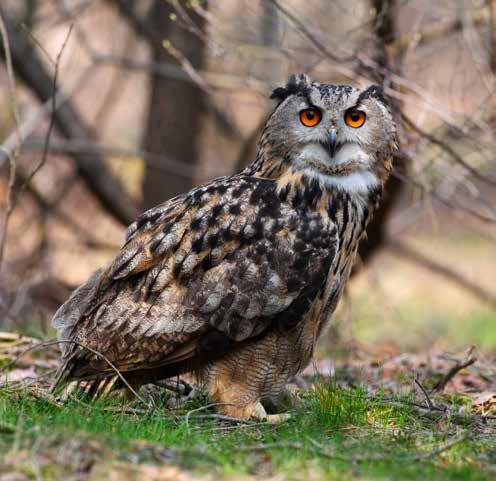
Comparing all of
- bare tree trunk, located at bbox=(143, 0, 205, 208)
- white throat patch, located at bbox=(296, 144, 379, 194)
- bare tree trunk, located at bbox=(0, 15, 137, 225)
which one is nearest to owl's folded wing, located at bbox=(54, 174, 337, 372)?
white throat patch, located at bbox=(296, 144, 379, 194)

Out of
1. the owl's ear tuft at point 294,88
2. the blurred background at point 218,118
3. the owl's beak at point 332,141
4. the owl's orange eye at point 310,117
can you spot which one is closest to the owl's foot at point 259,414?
the owl's beak at point 332,141

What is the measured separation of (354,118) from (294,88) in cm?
38

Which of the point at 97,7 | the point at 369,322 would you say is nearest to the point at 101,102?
the point at 97,7

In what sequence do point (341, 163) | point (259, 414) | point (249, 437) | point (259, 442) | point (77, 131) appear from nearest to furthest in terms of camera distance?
1. point (259, 442)
2. point (249, 437)
3. point (259, 414)
4. point (341, 163)
5. point (77, 131)

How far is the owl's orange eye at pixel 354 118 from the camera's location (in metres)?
4.90

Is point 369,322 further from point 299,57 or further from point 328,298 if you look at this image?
point 328,298

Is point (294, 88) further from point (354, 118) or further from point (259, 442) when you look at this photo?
point (259, 442)

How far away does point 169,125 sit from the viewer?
930 centimetres

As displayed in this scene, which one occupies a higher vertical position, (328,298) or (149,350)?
(328,298)

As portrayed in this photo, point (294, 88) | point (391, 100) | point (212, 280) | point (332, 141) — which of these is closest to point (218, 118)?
point (391, 100)

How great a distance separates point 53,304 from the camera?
961 cm

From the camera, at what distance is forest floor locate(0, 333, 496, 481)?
352cm

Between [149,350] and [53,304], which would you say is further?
[53,304]

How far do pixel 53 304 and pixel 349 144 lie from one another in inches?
212
